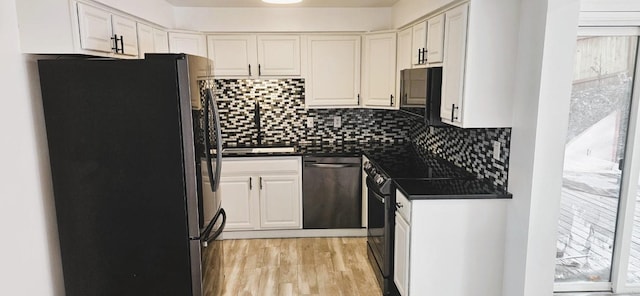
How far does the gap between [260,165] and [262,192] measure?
277 millimetres

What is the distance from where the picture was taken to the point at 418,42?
10.4 ft

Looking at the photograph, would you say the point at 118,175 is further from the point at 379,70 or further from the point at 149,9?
the point at 379,70

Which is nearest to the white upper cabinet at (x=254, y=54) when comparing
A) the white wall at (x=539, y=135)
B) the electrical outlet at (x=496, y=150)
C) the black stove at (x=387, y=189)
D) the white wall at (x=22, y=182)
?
the black stove at (x=387, y=189)

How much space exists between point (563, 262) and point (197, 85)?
2692 mm

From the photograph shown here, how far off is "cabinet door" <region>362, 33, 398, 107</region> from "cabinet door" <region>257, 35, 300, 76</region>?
0.69 meters

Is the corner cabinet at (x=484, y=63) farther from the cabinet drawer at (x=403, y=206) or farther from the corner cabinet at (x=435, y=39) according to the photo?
the cabinet drawer at (x=403, y=206)

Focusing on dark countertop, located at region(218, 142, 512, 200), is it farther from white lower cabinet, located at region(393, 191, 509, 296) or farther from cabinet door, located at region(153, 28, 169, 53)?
cabinet door, located at region(153, 28, 169, 53)

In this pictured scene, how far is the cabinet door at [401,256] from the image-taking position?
254cm

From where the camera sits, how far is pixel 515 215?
236 cm

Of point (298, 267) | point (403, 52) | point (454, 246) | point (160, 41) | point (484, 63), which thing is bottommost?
point (298, 267)

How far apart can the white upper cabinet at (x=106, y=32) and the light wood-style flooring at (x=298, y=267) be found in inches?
74.4

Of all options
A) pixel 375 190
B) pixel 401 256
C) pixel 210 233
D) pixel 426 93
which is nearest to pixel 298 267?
pixel 375 190

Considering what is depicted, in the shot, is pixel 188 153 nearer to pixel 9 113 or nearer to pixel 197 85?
pixel 197 85

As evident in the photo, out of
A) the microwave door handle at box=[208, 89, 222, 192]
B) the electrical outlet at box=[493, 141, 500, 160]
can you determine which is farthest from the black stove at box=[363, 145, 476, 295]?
the microwave door handle at box=[208, 89, 222, 192]
